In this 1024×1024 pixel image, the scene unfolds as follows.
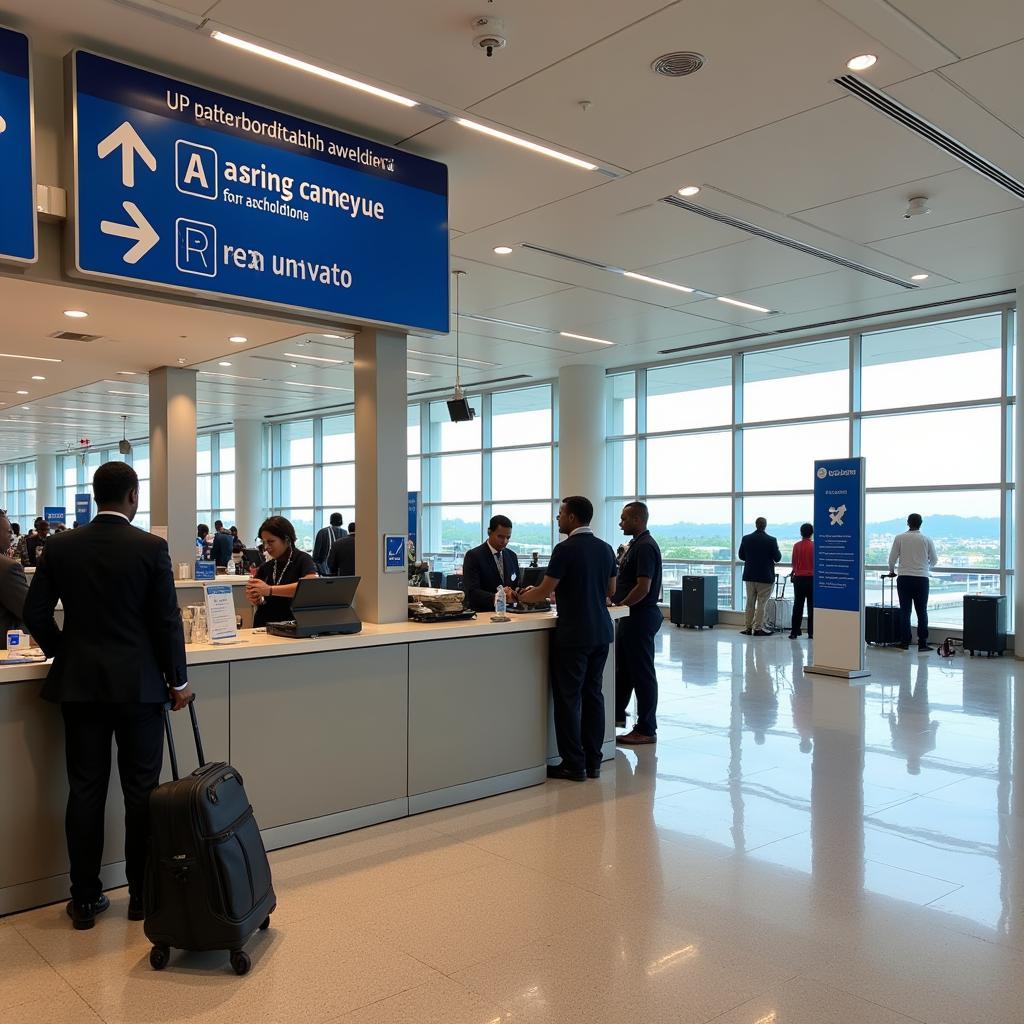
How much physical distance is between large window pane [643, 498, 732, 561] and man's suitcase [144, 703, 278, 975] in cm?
1101

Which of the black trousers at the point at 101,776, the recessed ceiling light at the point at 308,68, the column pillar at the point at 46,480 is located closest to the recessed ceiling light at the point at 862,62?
the recessed ceiling light at the point at 308,68

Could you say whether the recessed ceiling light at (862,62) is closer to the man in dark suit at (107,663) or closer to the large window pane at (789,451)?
the man in dark suit at (107,663)

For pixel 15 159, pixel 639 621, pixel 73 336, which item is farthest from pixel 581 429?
pixel 15 159

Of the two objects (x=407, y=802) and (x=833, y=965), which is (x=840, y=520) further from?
(x=833, y=965)

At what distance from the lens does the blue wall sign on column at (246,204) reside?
392cm

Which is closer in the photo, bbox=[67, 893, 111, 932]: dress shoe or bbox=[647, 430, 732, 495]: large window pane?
bbox=[67, 893, 111, 932]: dress shoe

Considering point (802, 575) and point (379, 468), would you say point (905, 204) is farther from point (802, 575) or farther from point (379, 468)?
point (802, 575)

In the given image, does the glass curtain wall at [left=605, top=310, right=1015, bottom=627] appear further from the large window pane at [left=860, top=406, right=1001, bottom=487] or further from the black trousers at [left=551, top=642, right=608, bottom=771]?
the black trousers at [left=551, top=642, right=608, bottom=771]

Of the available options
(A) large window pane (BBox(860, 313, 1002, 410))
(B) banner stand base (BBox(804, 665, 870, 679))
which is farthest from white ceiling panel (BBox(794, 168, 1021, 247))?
(A) large window pane (BBox(860, 313, 1002, 410))

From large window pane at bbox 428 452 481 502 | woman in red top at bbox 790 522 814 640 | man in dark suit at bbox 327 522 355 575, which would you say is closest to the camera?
man in dark suit at bbox 327 522 355 575

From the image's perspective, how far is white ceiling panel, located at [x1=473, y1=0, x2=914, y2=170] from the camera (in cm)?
402

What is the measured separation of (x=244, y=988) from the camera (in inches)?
116

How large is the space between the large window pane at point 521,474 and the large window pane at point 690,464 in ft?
6.66

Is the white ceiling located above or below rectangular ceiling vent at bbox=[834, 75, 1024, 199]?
below
